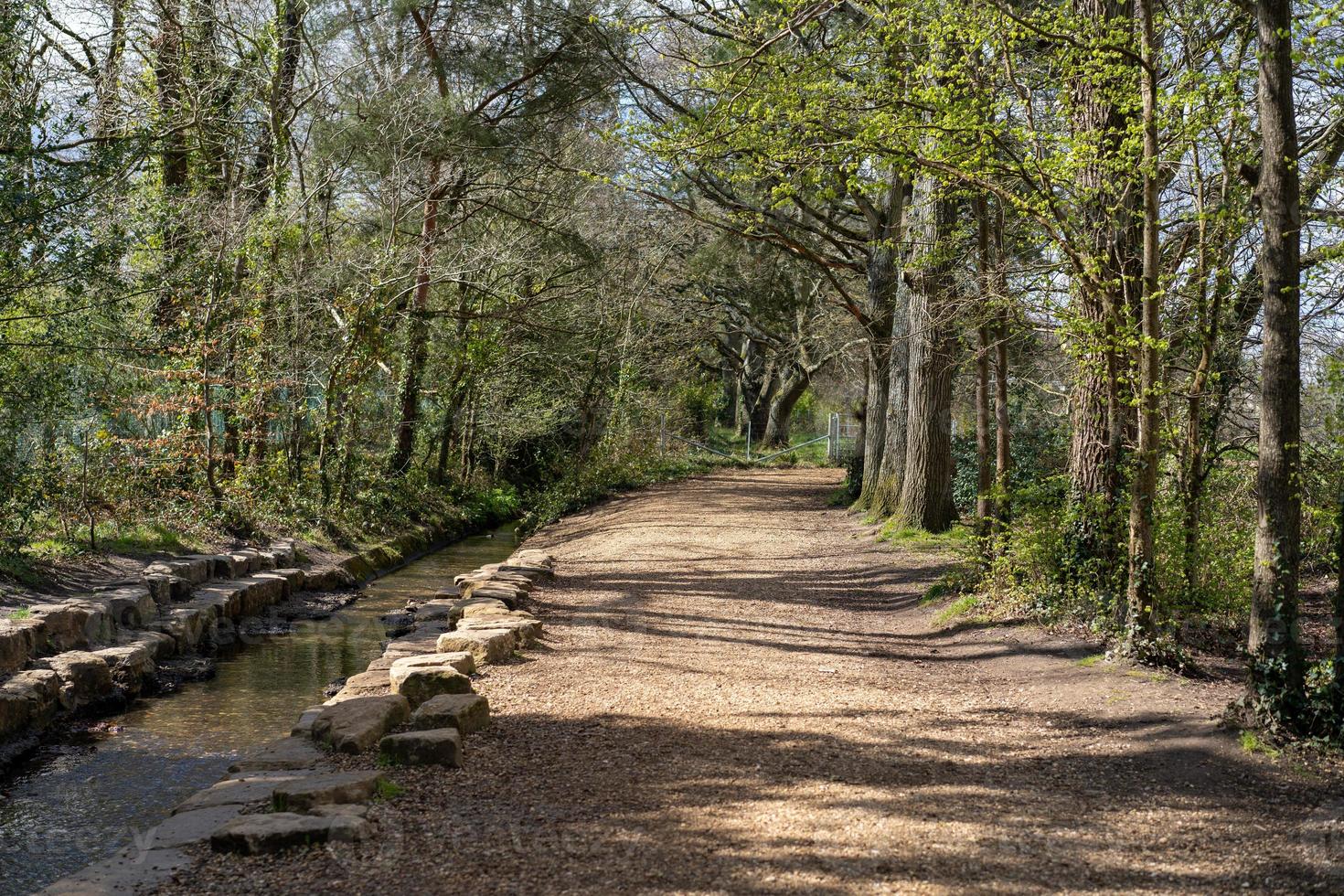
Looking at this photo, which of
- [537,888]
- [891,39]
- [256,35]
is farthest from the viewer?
[256,35]

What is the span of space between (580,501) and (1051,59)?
1333 centimetres

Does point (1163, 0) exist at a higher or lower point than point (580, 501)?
higher

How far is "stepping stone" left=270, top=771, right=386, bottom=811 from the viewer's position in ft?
13.8

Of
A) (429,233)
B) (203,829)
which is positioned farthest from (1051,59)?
(429,233)

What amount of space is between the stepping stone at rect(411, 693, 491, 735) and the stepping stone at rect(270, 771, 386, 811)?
767mm

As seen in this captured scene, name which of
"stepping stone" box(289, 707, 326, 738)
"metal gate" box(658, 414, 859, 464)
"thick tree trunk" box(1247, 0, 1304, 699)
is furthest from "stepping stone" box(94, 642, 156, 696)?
"metal gate" box(658, 414, 859, 464)

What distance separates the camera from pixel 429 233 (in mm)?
15453

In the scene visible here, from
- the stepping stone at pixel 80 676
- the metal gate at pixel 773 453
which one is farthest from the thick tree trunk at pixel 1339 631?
the metal gate at pixel 773 453

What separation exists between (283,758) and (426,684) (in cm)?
107

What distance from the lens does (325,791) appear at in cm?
423

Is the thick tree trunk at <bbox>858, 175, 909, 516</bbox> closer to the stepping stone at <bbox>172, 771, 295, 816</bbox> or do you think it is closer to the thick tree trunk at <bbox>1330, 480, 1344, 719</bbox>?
the thick tree trunk at <bbox>1330, 480, 1344, 719</bbox>

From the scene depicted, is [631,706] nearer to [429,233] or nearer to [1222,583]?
[1222,583]

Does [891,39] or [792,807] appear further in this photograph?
[891,39]

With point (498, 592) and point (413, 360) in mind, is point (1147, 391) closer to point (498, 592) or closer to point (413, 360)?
point (498, 592)
